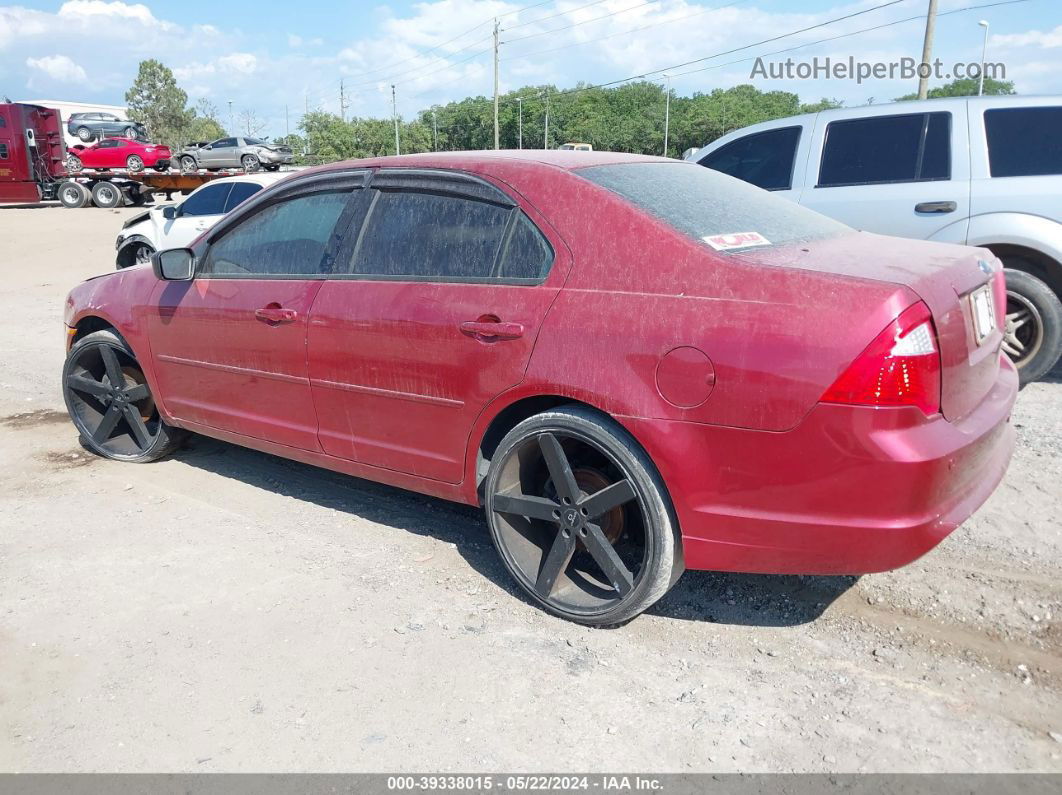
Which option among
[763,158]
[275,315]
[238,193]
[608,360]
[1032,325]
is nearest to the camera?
[608,360]

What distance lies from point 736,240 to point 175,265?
9.52 feet

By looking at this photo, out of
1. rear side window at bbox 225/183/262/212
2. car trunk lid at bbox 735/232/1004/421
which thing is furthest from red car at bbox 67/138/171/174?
car trunk lid at bbox 735/232/1004/421

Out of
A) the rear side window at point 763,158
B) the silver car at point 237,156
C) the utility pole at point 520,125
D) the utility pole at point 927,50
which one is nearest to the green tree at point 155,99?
the utility pole at point 520,125

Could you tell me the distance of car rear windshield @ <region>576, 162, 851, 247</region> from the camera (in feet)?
10.1

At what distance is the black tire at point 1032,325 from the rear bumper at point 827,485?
317 cm

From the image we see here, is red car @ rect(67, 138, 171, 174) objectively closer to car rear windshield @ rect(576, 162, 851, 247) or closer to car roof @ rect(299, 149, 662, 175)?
car roof @ rect(299, 149, 662, 175)

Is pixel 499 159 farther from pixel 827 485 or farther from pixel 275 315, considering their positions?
pixel 827 485

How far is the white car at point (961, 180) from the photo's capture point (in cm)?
555

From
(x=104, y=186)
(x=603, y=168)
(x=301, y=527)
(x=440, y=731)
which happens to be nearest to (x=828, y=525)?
(x=440, y=731)

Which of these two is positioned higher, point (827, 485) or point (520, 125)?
point (520, 125)

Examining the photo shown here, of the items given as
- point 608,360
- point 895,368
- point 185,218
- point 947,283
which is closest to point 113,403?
point 608,360

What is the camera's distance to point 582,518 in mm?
3072

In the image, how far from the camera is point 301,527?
412cm

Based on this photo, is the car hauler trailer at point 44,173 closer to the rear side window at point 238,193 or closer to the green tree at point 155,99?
the rear side window at point 238,193
